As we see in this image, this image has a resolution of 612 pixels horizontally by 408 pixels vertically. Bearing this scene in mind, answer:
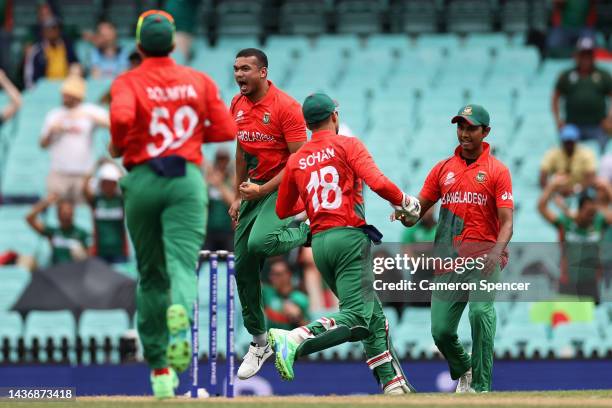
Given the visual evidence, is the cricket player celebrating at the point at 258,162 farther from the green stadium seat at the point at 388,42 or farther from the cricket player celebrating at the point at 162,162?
the green stadium seat at the point at 388,42

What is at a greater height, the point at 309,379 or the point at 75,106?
the point at 75,106

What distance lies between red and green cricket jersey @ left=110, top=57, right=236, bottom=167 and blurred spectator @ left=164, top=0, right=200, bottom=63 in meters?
13.7

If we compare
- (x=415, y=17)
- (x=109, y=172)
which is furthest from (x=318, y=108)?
(x=415, y=17)

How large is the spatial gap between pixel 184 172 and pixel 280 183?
1.65 metres

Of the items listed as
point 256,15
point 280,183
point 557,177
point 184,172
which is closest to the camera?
point 184,172

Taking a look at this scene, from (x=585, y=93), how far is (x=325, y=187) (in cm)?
1029

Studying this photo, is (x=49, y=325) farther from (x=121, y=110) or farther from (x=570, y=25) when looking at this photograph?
(x=570, y=25)

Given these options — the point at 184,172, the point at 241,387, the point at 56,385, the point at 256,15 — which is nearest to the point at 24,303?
the point at 56,385

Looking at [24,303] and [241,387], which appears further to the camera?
[24,303]

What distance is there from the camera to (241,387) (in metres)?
17.1

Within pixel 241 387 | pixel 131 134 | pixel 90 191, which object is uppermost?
pixel 131 134

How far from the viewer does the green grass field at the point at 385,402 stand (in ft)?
37.5

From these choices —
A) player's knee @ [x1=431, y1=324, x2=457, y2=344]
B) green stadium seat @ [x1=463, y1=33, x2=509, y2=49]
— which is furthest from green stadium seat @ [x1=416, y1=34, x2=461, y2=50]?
player's knee @ [x1=431, y1=324, x2=457, y2=344]

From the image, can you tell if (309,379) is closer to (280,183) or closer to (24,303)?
(24,303)
